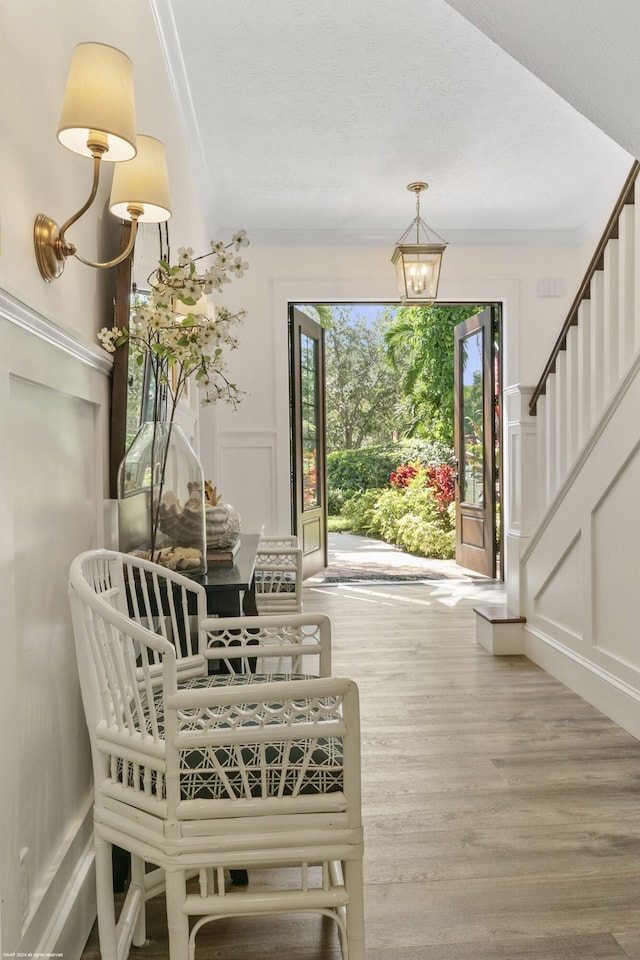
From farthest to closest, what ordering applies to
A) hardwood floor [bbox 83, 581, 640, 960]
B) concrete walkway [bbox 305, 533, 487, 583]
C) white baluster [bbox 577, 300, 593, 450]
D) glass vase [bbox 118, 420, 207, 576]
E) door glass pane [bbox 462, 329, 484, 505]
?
1. concrete walkway [bbox 305, 533, 487, 583]
2. door glass pane [bbox 462, 329, 484, 505]
3. white baluster [bbox 577, 300, 593, 450]
4. glass vase [bbox 118, 420, 207, 576]
5. hardwood floor [bbox 83, 581, 640, 960]

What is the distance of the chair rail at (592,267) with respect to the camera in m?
2.85

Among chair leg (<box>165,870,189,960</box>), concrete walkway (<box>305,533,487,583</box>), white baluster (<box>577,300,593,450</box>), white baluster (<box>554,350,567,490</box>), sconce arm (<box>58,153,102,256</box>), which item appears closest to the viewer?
chair leg (<box>165,870,189,960</box>)

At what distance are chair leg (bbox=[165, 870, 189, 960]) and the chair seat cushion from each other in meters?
0.14

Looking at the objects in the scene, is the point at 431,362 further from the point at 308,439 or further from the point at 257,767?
the point at 257,767

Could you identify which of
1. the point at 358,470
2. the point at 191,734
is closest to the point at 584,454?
the point at 191,734

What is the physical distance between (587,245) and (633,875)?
5.45 meters

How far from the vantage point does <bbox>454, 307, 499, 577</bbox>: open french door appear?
6.50 metres

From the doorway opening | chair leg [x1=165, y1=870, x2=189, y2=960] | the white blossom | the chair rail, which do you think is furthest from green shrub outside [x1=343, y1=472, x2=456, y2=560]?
chair leg [x1=165, y1=870, x2=189, y2=960]

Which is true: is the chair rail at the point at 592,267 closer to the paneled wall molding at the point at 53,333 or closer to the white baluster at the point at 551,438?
the white baluster at the point at 551,438

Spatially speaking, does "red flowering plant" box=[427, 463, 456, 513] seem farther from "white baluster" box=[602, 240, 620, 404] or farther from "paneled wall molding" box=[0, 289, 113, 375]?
"paneled wall molding" box=[0, 289, 113, 375]

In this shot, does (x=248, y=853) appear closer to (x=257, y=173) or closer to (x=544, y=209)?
(x=257, y=173)

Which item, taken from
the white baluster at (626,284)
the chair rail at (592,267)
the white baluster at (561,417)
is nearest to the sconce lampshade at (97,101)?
the chair rail at (592,267)

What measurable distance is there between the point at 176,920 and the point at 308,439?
18.0 feet

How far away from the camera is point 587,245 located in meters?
6.10
